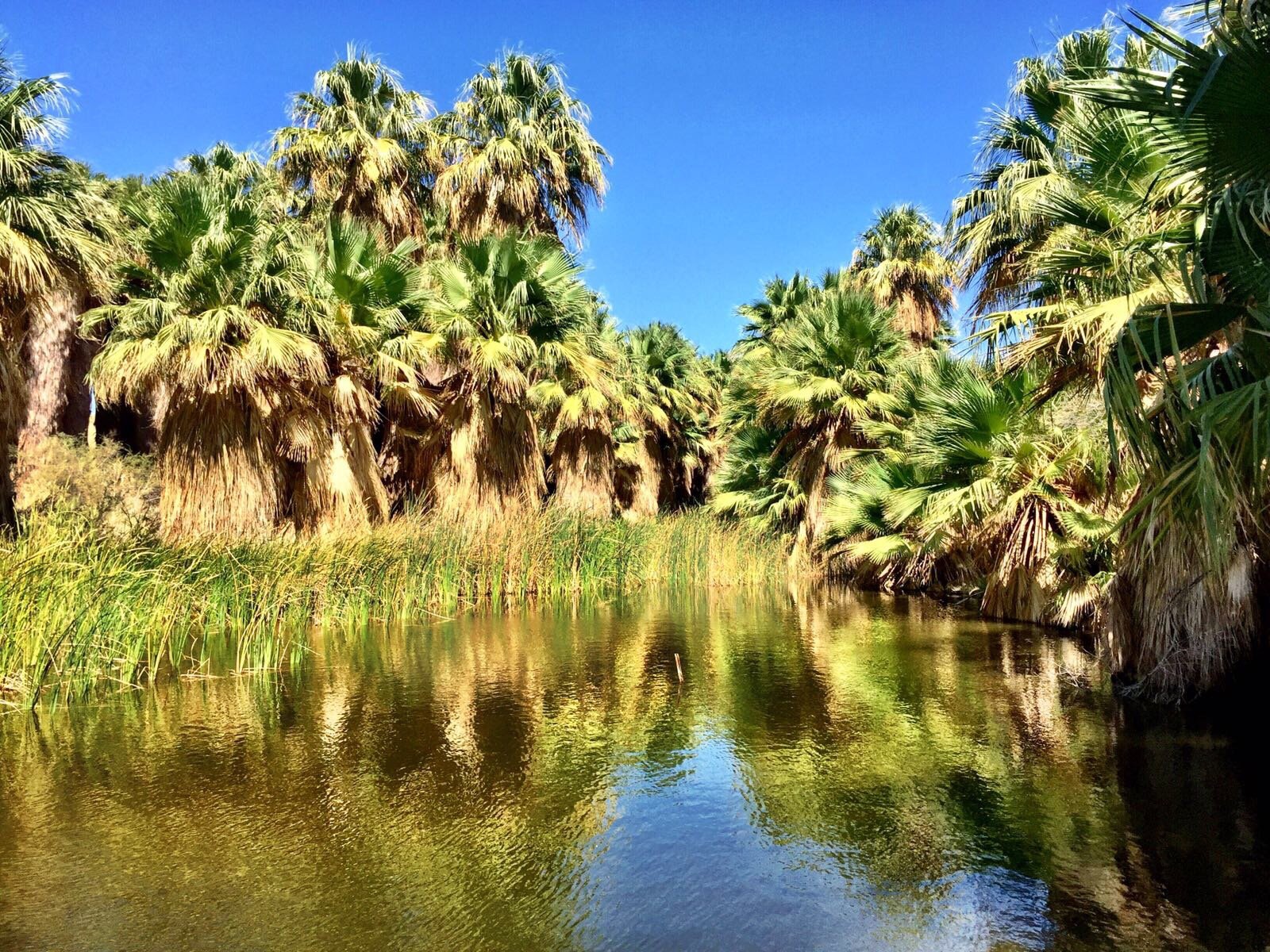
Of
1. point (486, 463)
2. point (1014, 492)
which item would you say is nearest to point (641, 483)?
point (486, 463)

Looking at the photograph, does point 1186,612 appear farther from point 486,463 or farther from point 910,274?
point 910,274

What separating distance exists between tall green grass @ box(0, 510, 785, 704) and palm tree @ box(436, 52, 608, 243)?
27.7ft

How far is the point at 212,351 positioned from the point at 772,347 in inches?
587

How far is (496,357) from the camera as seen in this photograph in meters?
15.5

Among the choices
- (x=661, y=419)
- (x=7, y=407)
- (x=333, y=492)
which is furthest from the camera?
(x=661, y=419)

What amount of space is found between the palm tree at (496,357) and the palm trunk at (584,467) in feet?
9.32

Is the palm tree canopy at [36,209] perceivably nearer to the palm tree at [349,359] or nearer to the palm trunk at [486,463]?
the palm tree at [349,359]

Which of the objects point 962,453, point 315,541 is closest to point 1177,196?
point 962,453

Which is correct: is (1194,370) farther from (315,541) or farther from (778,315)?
(778,315)

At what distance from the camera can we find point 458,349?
1612 centimetres

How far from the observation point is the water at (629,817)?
10.3 ft

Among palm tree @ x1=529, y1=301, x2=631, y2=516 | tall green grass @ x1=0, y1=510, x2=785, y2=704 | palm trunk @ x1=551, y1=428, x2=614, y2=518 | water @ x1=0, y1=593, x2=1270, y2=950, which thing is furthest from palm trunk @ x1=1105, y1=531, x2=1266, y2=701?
palm trunk @ x1=551, y1=428, x2=614, y2=518

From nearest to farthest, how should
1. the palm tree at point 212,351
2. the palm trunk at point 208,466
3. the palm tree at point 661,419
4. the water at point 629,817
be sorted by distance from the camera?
the water at point 629,817
the palm tree at point 212,351
the palm trunk at point 208,466
the palm tree at point 661,419

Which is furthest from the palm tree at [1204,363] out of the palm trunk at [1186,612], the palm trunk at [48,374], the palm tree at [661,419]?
the palm trunk at [48,374]
